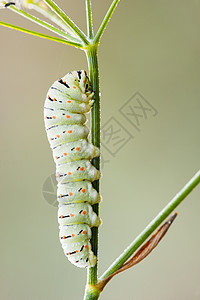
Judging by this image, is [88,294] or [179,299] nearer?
[88,294]

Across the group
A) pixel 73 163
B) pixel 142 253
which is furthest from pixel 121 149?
pixel 142 253

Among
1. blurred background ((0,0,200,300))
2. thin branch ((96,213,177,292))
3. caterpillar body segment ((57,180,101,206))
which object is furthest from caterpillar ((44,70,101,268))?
blurred background ((0,0,200,300))

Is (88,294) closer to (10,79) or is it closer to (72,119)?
(72,119)

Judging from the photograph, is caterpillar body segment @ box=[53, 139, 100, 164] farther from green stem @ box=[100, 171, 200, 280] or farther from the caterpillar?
green stem @ box=[100, 171, 200, 280]

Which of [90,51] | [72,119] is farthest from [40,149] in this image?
[90,51]

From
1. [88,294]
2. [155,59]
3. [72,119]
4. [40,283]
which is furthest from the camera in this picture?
[155,59]

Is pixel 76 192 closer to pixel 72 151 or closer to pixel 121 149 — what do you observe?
pixel 72 151

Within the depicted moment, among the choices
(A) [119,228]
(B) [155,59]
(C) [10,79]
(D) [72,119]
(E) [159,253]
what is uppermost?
(C) [10,79]

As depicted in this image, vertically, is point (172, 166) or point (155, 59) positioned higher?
point (155, 59)
